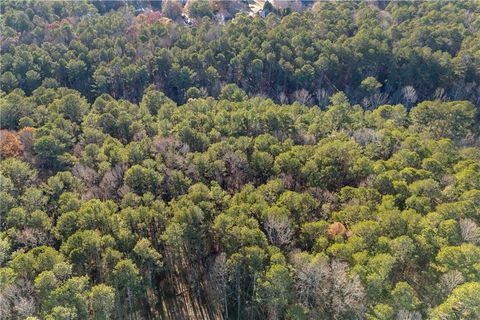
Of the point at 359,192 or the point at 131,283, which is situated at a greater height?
the point at 359,192

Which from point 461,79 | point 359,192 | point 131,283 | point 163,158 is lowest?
point 131,283

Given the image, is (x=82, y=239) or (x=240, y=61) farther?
(x=240, y=61)

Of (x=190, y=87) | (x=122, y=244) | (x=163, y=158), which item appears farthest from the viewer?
(x=190, y=87)

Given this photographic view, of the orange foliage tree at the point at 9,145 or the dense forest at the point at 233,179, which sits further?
the orange foliage tree at the point at 9,145

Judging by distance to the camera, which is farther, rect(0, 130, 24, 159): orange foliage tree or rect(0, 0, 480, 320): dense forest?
rect(0, 130, 24, 159): orange foliage tree

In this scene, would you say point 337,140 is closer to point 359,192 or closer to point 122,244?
point 359,192

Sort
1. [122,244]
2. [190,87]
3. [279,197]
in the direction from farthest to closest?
[190,87]
[279,197]
[122,244]

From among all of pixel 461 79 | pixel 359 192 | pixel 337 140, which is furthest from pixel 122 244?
pixel 461 79
